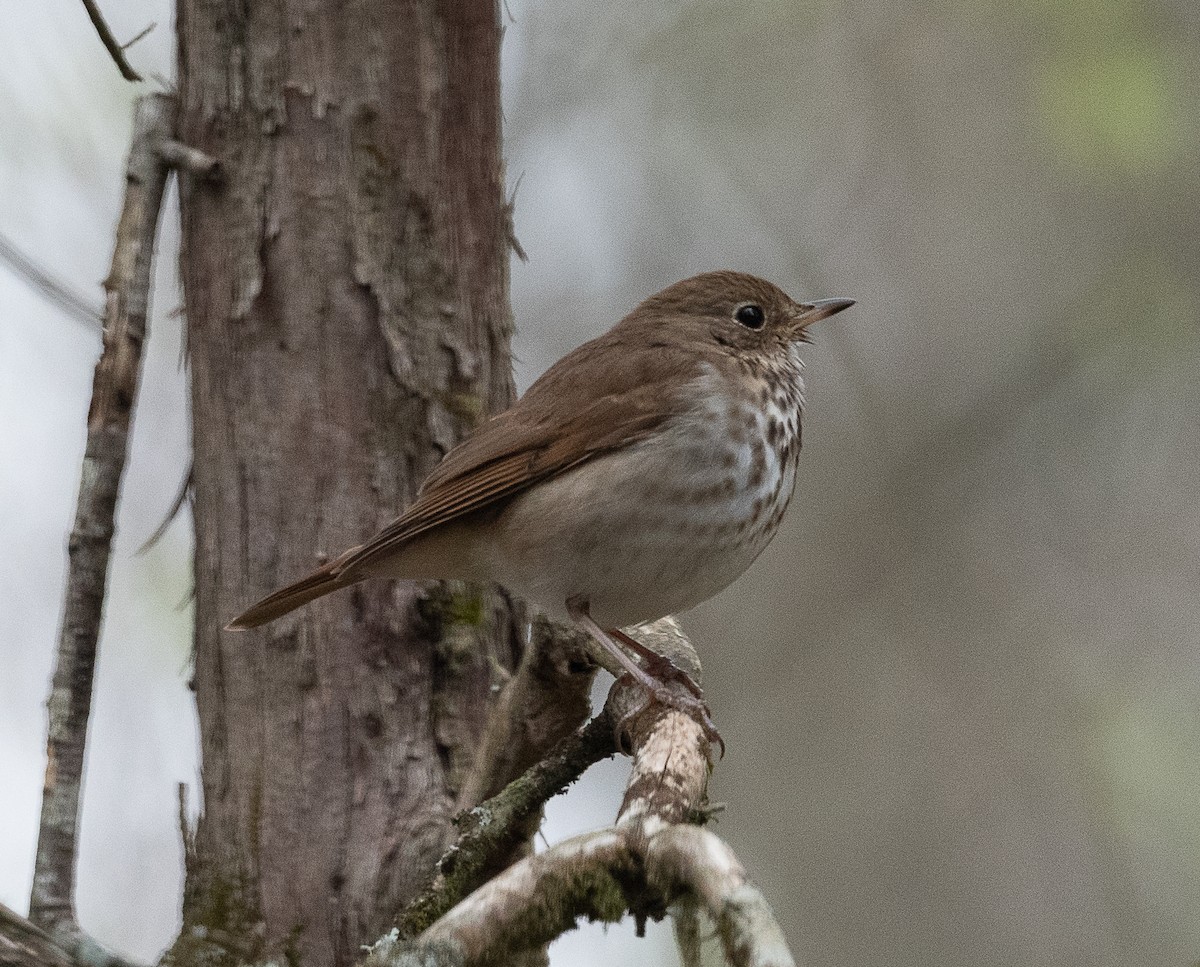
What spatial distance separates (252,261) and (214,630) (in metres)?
1.00

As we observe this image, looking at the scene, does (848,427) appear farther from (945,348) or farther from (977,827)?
(977,827)

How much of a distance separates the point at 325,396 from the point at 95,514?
66cm

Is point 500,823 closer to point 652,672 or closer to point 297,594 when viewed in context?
point 297,594

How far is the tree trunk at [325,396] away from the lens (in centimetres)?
384

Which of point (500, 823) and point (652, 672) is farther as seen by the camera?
point (652, 672)

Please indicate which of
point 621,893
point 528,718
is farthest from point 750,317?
point 621,893

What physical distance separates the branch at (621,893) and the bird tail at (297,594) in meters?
1.42

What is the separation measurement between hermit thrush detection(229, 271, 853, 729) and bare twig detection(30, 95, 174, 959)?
0.73 metres

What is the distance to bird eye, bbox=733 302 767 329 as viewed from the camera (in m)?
5.16

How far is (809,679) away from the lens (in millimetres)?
9016

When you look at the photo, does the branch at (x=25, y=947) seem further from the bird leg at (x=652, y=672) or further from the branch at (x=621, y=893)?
the bird leg at (x=652, y=672)

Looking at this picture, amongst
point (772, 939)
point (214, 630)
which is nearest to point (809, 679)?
point (214, 630)

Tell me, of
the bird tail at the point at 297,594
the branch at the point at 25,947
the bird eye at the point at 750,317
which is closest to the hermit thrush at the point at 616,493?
the bird tail at the point at 297,594

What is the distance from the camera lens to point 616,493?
4.31 metres
